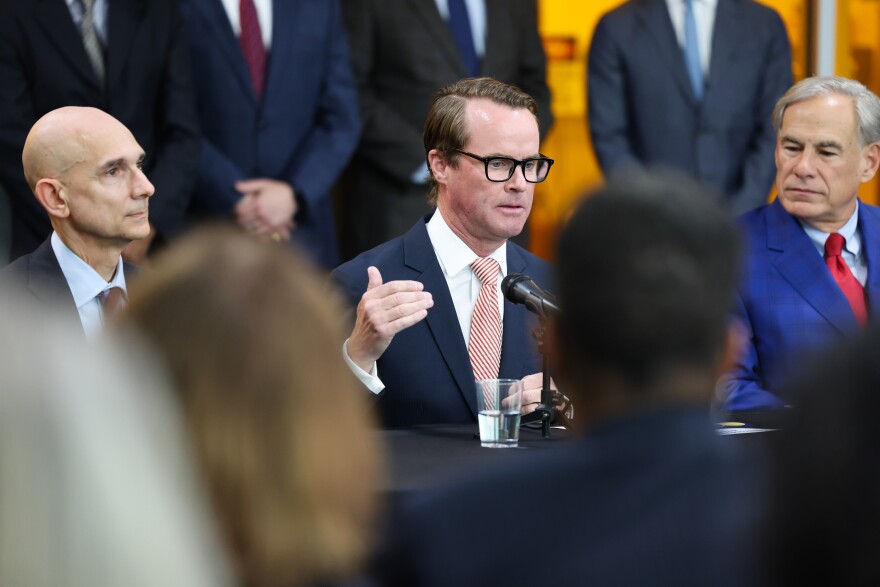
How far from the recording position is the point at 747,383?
3.51 metres

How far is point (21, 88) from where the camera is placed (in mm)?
4312

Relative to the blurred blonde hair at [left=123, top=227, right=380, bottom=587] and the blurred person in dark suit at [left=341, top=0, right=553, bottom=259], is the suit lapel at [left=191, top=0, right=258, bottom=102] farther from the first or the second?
the blurred blonde hair at [left=123, top=227, right=380, bottom=587]

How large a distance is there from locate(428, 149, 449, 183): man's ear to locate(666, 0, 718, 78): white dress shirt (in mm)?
1905

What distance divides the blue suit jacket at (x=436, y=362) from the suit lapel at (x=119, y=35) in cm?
155

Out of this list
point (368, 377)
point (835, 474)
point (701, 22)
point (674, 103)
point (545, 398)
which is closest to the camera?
point (835, 474)

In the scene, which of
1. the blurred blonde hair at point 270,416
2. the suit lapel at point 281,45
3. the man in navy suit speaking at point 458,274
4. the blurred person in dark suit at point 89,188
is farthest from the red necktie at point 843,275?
the blurred blonde hair at point 270,416

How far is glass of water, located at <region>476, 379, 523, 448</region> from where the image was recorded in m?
2.78

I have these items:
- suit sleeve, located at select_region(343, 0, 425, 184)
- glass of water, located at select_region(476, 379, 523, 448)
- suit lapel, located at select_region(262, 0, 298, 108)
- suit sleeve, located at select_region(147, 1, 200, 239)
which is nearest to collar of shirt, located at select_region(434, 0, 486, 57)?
suit sleeve, located at select_region(343, 0, 425, 184)

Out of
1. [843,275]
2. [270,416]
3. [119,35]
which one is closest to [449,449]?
[843,275]

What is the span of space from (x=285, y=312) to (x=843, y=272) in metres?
2.91

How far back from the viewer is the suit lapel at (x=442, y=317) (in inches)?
128

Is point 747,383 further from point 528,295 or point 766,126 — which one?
point 766,126

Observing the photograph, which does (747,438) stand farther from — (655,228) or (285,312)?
(285,312)

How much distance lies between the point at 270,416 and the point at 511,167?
8.37 feet
